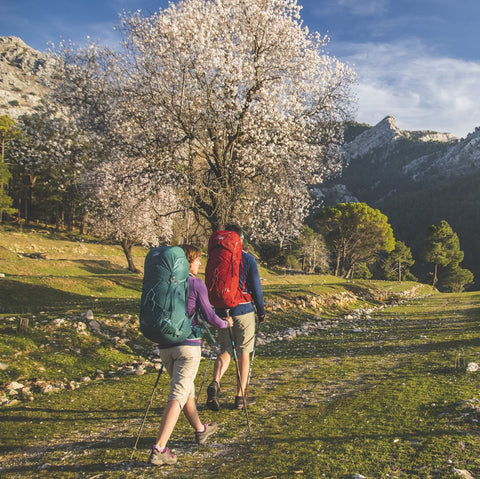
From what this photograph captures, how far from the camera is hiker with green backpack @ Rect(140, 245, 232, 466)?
465 cm

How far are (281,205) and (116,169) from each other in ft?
25.5

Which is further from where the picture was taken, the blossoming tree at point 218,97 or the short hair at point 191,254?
the blossoming tree at point 218,97

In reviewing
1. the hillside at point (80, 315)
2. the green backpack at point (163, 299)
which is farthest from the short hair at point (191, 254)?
the hillside at point (80, 315)

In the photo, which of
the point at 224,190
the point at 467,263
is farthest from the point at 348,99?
the point at 467,263

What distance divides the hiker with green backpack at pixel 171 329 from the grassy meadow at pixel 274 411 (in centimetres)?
40

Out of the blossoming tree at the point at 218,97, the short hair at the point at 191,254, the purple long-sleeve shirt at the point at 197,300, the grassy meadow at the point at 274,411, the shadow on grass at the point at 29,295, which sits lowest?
the shadow on grass at the point at 29,295

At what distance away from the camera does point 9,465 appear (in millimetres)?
4539

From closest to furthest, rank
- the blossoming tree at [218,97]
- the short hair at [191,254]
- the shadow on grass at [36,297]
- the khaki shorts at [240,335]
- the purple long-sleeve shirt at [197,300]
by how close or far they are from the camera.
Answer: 1. the purple long-sleeve shirt at [197,300]
2. the short hair at [191,254]
3. the khaki shorts at [240,335]
4. the blossoming tree at [218,97]
5. the shadow on grass at [36,297]

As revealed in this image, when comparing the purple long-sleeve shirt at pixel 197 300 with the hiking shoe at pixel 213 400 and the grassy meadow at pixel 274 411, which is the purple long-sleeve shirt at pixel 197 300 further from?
the grassy meadow at pixel 274 411

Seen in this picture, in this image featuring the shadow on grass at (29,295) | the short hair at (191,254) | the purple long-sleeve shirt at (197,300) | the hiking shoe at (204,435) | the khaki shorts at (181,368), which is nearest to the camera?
the khaki shorts at (181,368)

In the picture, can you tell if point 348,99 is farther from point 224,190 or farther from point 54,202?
point 54,202

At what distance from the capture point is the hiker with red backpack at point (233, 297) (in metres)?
6.57

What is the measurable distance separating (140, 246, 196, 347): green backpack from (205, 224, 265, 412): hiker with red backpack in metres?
1.78

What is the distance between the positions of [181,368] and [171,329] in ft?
2.14
